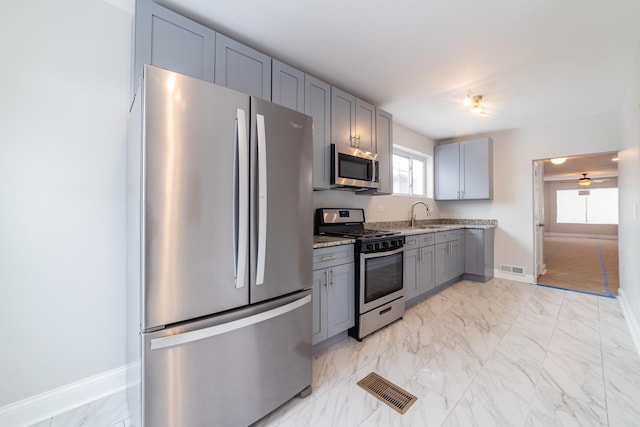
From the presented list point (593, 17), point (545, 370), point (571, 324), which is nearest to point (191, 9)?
point (593, 17)

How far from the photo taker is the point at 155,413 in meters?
1.12

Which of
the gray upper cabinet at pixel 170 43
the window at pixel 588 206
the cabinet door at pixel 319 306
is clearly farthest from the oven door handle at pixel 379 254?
the window at pixel 588 206

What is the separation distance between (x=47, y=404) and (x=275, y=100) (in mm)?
2463

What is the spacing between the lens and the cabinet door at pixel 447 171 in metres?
4.58

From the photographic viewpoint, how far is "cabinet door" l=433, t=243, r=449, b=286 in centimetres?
359

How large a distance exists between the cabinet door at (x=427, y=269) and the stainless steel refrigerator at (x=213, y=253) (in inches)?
88.2

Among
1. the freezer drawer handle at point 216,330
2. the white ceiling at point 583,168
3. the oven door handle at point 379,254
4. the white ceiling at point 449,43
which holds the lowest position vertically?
the freezer drawer handle at point 216,330

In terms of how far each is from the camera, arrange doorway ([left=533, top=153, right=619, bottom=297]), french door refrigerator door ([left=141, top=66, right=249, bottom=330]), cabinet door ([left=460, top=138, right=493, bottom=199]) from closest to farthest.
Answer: french door refrigerator door ([left=141, top=66, right=249, bottom=330]) → cabinet door ([left=460, top=138, right=493, bottom=199]) → doorway ([left=533, top=153, right=619, bottom=297])

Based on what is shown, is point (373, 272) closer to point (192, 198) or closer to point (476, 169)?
point (192, 198)

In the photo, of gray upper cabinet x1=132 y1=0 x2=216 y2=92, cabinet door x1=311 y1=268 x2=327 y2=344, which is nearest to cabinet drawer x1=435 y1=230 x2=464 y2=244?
cabinet door x1=311 y1=268 x2=327 y2=344

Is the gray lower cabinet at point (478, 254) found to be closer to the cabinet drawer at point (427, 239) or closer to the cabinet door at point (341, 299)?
the cabinet drawer at point (427, 239)

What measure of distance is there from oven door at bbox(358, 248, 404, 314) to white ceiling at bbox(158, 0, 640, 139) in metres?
1.79

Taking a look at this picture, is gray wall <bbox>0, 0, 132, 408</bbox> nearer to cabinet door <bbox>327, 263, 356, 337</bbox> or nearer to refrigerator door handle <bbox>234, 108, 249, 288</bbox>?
refrigerator door handle <bbox>234, 108, 249, 288</bbox>

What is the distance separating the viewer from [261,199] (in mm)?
1394
